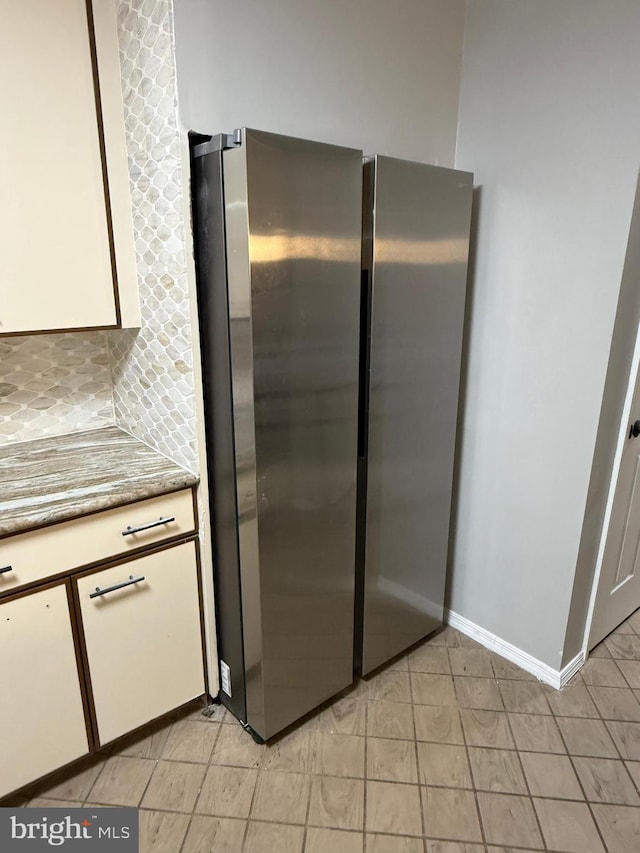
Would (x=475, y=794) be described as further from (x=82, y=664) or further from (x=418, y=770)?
(x=82, y=664)

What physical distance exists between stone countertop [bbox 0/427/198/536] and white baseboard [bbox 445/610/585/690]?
4.53 ft

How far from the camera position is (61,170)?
1563mm

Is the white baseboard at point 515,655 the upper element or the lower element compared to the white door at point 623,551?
lower

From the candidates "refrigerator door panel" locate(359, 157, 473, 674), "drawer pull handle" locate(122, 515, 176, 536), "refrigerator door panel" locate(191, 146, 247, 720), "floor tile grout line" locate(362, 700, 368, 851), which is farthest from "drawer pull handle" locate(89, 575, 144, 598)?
"floor tile grout line" locate(362, 700, 368, 851)

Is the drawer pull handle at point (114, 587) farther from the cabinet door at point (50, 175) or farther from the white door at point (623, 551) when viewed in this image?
the white door at point (623, 551)

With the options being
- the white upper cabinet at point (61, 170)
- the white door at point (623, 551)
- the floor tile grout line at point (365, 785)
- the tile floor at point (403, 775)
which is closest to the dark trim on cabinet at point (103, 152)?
the white upper cabinet at point (61, 170)

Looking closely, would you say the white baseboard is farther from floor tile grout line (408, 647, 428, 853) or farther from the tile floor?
floor tile grout line (408, 647, 428, 853)

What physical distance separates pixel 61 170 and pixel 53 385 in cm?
76

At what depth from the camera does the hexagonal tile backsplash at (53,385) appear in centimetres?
193

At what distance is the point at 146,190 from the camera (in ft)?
5.29

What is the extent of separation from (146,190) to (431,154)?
3.36 ft

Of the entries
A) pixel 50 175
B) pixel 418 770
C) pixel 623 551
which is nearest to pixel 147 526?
pixel 50 175

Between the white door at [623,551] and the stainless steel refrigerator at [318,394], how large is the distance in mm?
618

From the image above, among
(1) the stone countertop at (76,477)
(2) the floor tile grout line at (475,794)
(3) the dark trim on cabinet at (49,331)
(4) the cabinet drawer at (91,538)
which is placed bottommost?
(2) the floor tile grout line at (475,794)
